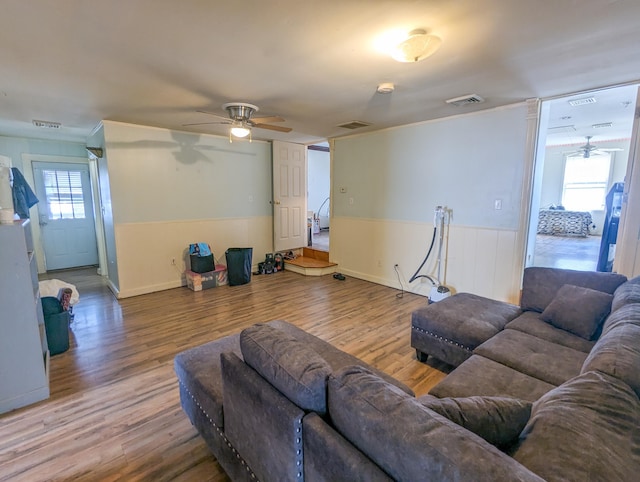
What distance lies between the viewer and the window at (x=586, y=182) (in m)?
8.50

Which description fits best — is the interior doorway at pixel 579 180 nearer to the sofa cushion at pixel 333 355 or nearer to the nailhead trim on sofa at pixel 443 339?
the nailhead trim on sofa at pixel 443 339

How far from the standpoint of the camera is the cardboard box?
4.65m

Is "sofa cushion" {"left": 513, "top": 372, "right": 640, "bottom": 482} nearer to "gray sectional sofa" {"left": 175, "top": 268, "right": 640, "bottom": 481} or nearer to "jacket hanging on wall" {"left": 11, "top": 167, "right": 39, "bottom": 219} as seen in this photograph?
"gray sectional sofa" {"left": 175, "top": 268, "right": 640, "bottom": 481}

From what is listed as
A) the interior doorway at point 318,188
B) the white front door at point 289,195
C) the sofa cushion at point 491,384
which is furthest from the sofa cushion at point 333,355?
the interior doorway at point 318,188

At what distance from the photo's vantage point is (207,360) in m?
1.82

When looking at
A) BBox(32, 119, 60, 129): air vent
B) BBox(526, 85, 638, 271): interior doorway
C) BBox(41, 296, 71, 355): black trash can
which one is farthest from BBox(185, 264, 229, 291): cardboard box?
BBox(526, 85, 638, 271): interior doorway

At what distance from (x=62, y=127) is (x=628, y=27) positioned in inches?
242

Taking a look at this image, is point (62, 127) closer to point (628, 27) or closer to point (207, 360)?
point (207, 360)

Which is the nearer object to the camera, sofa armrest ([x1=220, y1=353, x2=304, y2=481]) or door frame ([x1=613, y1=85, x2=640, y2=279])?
sofa armrest ([x1=220, y1=353, x2=304, y2=481])

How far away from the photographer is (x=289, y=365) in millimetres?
1184

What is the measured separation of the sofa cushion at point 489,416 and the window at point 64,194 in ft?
22.9

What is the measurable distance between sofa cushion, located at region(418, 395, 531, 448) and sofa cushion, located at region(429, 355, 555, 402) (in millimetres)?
563

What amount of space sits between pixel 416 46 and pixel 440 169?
8.04ft

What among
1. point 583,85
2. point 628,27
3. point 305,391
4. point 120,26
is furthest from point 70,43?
point 583,85
